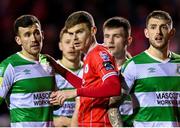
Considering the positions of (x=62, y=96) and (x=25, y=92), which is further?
(x=25, y=92)

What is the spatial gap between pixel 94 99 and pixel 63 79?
1.64 meters

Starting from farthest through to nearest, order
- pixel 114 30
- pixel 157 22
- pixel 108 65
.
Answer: pixel 114 30 → pixel 157 22 → pixel 108 65

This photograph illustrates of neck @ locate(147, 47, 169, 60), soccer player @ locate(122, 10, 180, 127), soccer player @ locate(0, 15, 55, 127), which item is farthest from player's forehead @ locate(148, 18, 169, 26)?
soccer player @ locate(0, 15, 55, 127)

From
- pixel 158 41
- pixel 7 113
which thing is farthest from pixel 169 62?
pixel 7 113

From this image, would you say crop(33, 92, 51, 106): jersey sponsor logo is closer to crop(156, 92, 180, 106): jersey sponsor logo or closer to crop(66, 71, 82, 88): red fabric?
crop(66, 71, 82, 88): red fabric

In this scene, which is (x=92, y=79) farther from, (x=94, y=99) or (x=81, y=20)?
(x=81, y=20)

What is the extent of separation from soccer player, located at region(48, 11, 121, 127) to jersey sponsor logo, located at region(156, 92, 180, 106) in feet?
1.87

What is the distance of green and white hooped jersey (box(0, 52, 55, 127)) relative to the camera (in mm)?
7895

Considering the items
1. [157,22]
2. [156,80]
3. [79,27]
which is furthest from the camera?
[157,22]

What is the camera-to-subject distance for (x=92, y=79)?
7371 millimetres

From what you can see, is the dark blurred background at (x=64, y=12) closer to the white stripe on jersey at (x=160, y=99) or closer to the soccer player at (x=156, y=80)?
the soccer player at (x=156, y=80)

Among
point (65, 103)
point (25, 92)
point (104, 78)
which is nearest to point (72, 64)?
point (65, 103)

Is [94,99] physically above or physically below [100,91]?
below

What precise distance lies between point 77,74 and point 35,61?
1.03 m
